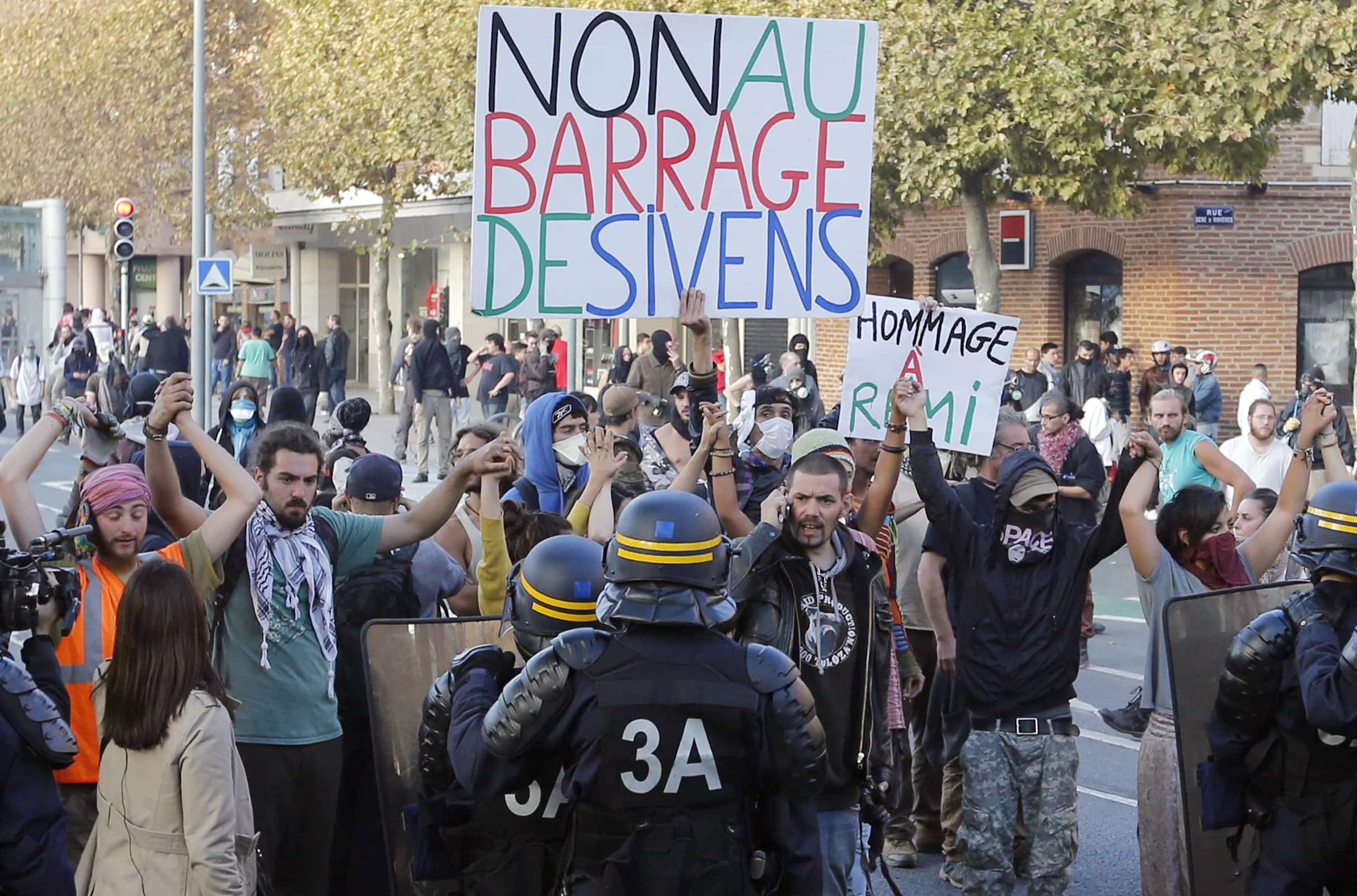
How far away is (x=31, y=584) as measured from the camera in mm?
3973

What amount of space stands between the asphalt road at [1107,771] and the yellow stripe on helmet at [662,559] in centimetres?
272

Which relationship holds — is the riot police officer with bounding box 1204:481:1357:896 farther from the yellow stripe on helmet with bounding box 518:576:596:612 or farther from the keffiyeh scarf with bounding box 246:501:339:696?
the keffiyeh scarf with bounding box 246:501:339:696

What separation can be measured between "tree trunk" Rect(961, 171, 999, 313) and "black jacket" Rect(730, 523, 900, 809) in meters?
16.0

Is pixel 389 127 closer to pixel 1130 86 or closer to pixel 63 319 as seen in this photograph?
pixel 63 319

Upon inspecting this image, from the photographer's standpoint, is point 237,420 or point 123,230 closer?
point 237,420

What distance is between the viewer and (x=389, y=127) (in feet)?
84.5

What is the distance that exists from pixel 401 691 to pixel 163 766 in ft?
2.75

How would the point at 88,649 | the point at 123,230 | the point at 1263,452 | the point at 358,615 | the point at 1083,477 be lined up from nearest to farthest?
the point at 88,649
the point at 358,615
the point at 1263,452
the point at 1083,477
the point at 123,230

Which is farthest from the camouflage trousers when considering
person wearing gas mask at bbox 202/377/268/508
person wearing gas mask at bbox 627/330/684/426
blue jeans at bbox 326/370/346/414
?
blue jeans at bbox 326/370/346/414

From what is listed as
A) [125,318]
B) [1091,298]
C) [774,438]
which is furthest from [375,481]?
[125,318]

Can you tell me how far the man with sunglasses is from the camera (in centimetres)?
562

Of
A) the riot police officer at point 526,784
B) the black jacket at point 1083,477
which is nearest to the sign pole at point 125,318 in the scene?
the black jacket at point 1083,477

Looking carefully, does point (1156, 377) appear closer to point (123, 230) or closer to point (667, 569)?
point (123, 230)

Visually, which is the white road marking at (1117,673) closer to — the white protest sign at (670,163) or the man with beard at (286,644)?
the white protest sign at (670,163)
